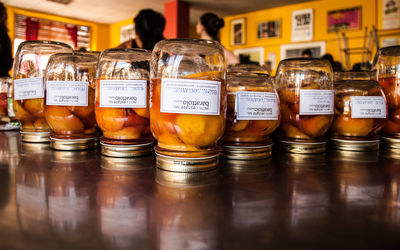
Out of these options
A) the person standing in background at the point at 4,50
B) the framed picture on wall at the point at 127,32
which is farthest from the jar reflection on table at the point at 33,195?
the framed picture on wall at the point at 127,32

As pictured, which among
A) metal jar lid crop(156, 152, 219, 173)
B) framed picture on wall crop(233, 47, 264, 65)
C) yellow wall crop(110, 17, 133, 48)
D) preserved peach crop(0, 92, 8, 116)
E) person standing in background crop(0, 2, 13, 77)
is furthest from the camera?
yellow wall crop(110, 17, 133, 48)

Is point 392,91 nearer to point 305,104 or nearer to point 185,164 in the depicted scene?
point 305,104

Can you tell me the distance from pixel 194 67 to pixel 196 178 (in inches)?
6.8

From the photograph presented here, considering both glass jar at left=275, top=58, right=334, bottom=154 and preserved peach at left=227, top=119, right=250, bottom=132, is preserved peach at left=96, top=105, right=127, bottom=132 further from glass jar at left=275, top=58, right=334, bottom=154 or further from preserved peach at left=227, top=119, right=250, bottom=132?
glass jar at left=275, top=58, right=334, bottom=154

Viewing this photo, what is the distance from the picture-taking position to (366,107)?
0.71 metres

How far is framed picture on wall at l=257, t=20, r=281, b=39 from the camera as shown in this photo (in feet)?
17.7

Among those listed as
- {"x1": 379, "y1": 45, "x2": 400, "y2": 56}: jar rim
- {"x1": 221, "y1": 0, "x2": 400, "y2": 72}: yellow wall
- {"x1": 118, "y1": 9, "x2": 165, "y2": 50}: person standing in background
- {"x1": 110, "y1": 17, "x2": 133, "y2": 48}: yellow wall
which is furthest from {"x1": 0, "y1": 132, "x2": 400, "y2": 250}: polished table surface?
{"x1": 110, "y1": 17, "x2": 133, "y2": 48}: yellow wall

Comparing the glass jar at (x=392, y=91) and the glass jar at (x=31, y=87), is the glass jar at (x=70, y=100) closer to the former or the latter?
the glass jar at (x=31, y=87)

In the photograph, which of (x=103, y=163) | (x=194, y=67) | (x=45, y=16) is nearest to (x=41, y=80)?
(x=103, y=163)

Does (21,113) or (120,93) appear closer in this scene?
(120,93)

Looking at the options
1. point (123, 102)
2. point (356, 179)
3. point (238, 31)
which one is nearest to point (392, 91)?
point (356, 179)

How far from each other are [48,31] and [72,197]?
6.87 meters

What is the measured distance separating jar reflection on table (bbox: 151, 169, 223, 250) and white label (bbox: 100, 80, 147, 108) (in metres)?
0.17

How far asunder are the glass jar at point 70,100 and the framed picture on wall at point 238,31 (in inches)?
213
